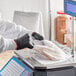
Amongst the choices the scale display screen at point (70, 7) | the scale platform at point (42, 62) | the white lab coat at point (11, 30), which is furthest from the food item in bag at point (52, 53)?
the white lab coat at point (11, 30)

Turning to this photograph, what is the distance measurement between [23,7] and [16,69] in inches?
122

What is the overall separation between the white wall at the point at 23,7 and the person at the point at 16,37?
2.00 meters

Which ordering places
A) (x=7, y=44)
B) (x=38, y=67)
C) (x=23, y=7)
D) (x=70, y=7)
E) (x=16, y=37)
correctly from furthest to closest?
(x=23, y=7) → (x=16, y=37) → (x=7, y=44) → (x=70, y=7) → (x=38, y=67)

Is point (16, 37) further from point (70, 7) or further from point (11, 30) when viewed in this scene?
point (70, 7)

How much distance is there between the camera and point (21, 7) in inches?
148

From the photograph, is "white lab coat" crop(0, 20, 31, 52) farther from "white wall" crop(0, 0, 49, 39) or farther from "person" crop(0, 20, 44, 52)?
"white wall" crop(0, 0, 49, 39)

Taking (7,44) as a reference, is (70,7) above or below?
above

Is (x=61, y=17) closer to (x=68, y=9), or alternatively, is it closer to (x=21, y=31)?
(x=21, y=31)

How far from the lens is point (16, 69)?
761mm

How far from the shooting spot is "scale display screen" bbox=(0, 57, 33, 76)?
2.37ft

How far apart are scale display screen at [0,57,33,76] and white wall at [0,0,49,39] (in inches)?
115

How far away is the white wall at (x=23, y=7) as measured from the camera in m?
3.65

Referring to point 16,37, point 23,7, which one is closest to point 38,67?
point 16,37

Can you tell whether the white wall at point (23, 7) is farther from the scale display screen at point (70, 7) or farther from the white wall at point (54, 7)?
the scale display screen at point (70, 7)
